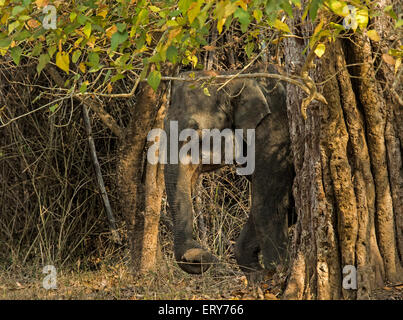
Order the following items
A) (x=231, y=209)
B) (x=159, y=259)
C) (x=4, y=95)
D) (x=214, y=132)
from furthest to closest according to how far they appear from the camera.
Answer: (x=231, y=209) < (x=4, y=95) < (x=159, y=259) < (x=214, y=132)

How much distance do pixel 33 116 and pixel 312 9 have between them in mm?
6720

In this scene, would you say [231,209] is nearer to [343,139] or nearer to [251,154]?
[251,154]

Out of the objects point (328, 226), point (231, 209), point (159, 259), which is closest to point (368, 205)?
point (328, 226)

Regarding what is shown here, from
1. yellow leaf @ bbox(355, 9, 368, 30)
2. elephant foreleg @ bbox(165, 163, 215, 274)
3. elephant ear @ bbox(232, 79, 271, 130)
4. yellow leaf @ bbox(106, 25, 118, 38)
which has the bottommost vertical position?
elephant foreleg @ bbox(165, 163, 215, 274)

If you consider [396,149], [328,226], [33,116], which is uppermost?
[33,116]

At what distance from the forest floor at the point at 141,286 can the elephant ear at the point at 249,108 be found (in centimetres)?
147

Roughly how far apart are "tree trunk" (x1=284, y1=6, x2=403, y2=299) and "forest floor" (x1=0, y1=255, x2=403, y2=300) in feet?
0.84

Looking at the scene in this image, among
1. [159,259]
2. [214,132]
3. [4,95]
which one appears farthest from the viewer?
[4,95]

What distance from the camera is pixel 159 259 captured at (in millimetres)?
8258

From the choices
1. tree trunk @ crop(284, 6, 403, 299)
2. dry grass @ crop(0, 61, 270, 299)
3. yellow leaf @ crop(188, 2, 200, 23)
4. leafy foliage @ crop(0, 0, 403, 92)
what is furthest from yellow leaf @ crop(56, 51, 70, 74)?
dry grass @ crop(0, 61, 270, 299)

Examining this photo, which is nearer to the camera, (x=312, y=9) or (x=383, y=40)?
(x=312, y=9)

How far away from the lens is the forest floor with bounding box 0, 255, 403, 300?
5.70 meters

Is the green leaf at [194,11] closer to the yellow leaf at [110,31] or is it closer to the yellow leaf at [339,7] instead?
the yellow leaf at [339,7]

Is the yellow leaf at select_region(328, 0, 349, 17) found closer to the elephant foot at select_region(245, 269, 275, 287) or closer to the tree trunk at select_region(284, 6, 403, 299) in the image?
the tree trunk at select_region(284, 6, 403, 299)
